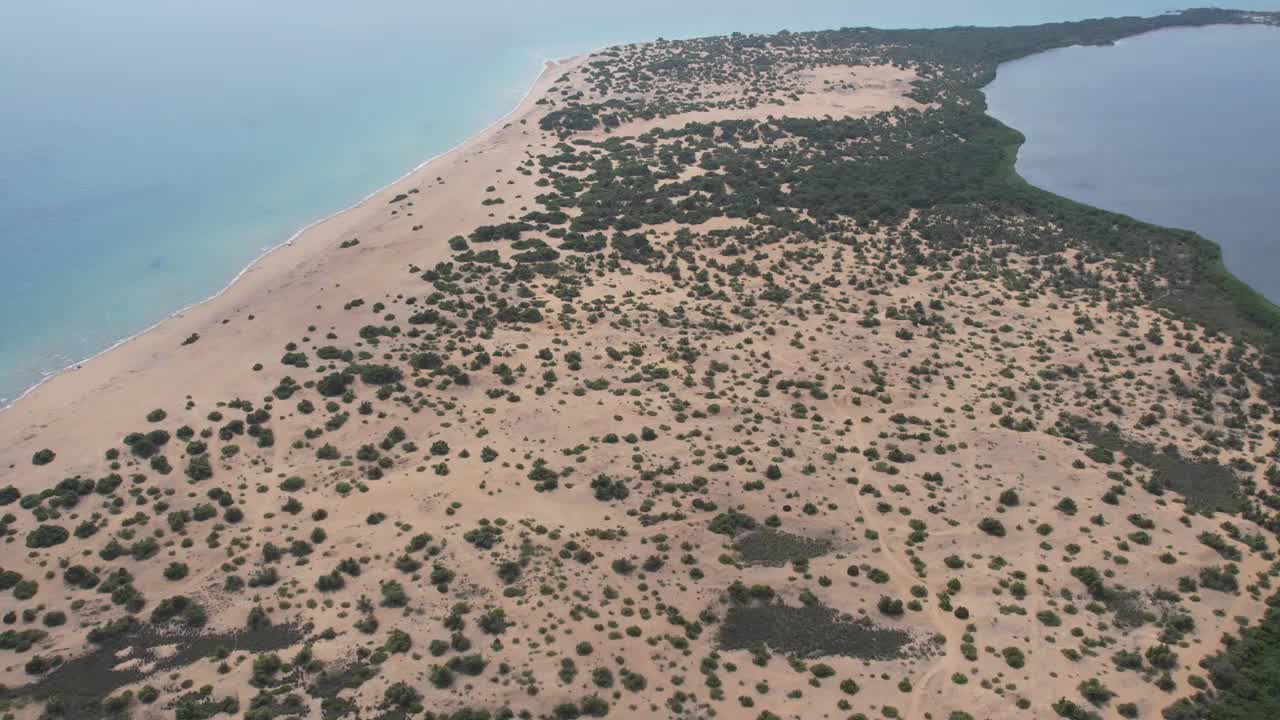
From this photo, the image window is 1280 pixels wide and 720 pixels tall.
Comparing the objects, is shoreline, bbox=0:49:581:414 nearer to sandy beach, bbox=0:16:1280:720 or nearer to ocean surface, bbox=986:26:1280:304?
sandy beach, bbox=0:16:1280:720

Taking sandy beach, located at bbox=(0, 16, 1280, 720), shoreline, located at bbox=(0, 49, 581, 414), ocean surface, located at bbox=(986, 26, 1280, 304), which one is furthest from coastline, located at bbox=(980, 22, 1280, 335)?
shoreline, located at bbox=(0, 49, 581, 414)

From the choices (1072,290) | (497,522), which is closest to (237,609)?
(497,522)

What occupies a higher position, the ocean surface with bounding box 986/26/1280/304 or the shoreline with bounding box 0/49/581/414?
the shoreline with bounding box 0/49/581/414

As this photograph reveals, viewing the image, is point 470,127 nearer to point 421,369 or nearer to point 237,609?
point 421,369

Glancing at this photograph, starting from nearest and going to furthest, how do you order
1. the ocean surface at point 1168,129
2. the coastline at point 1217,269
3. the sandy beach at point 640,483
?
1. the sandy beach at point 640,483
2. the coastline at point 1217,269
3. the ocean surface at point 1168,129

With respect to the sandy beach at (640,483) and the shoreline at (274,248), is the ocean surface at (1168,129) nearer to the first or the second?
the sandy beach at (640,483)

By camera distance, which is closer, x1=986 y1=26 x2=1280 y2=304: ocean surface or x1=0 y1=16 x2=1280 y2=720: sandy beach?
A: x1=0 y1=16 x2=1280 y2=720: sandy beach

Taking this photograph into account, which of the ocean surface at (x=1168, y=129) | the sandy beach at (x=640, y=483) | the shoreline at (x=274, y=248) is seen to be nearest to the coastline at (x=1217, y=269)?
the ocean surface at (x=1168, y=129)

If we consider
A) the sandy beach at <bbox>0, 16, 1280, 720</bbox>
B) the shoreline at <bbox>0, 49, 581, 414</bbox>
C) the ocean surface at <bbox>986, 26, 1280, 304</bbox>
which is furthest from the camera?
the ocean surface at <bbox>986, 26, 1280, 304</bbox>

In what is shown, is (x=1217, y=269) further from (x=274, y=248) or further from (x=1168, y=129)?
(x=274, y=248)
